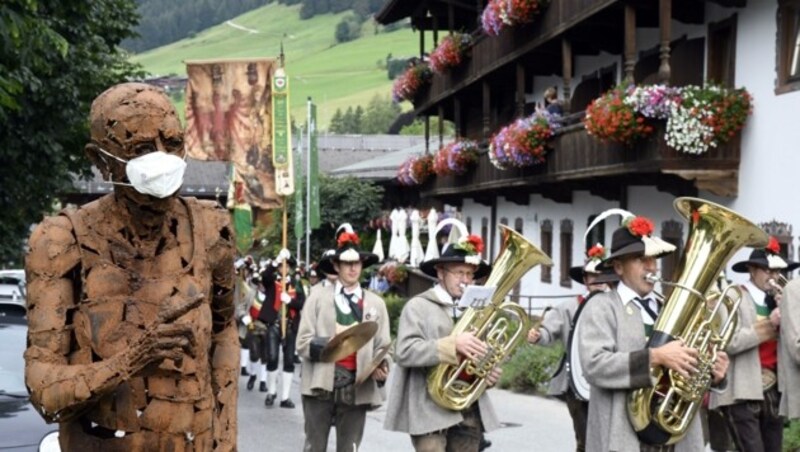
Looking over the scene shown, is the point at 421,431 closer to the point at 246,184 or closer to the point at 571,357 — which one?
the point at 571,357

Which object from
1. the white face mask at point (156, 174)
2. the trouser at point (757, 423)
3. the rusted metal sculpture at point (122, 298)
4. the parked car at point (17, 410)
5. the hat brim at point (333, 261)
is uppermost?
the white face mask at point (156, 174)

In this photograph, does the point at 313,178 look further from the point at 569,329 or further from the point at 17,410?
the point at 17,410

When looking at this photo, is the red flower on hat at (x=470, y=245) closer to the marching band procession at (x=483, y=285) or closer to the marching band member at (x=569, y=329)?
the marching band procession at (x=483, y=285)

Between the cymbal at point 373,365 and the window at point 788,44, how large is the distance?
807 cm

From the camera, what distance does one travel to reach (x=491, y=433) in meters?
14.7

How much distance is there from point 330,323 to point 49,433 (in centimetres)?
297

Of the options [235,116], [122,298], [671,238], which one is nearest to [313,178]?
[235,116]

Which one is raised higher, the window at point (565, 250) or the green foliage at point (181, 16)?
the green foliage at point (181, 16)

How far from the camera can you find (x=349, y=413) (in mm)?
10102

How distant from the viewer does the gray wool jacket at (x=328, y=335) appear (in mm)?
10000

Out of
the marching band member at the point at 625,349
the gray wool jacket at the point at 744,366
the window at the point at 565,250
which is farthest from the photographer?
the window at the point at 565,250

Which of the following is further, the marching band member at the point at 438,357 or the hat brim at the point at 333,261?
the hat brim at the point at 333,261

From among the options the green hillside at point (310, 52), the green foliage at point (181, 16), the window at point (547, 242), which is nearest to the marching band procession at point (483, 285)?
the window at point (547, 242)

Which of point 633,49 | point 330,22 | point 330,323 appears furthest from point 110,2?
point 330,22
